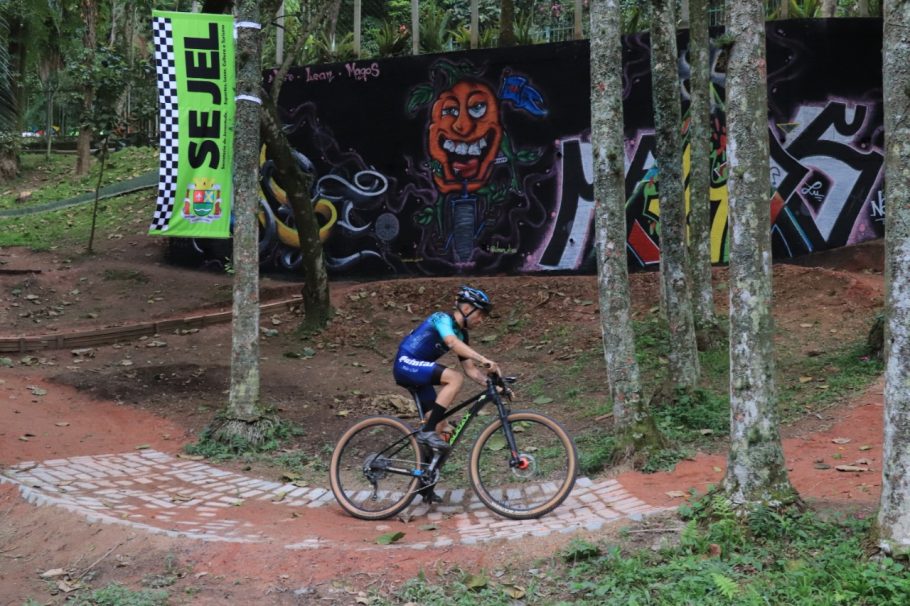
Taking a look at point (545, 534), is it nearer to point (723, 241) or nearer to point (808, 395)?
point (808, 395)

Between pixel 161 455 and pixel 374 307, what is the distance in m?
6.06

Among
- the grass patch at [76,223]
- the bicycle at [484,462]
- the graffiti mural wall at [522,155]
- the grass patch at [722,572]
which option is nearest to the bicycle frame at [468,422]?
the bicycle at [484,462]

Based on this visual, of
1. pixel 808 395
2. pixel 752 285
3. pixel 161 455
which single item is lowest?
pixel 161 455

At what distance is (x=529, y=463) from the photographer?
20.9ft

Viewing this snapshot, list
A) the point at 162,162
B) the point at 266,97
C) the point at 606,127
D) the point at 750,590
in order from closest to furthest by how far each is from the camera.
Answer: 1. the point at 750,590
2. the point at 606,127
3. the point at 162,162
4. the point at 266,97

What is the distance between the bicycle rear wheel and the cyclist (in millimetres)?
188

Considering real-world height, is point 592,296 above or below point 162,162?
below

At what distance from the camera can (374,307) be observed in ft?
47.3

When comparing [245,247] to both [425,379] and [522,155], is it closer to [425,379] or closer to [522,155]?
[425,379]

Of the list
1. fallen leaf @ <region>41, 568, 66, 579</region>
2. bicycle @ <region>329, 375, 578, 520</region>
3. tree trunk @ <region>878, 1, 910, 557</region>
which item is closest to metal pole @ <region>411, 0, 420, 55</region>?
bicycle @ <region>329, 375, 578, 520</region>

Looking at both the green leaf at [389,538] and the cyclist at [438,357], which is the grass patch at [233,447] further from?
the green leaf at [389,538]

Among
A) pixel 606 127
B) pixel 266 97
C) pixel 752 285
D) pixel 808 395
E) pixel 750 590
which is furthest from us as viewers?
pixel 266 97

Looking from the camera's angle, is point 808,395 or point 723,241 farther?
point 723,241

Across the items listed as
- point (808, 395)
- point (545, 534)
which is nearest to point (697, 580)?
point (545, 534)
